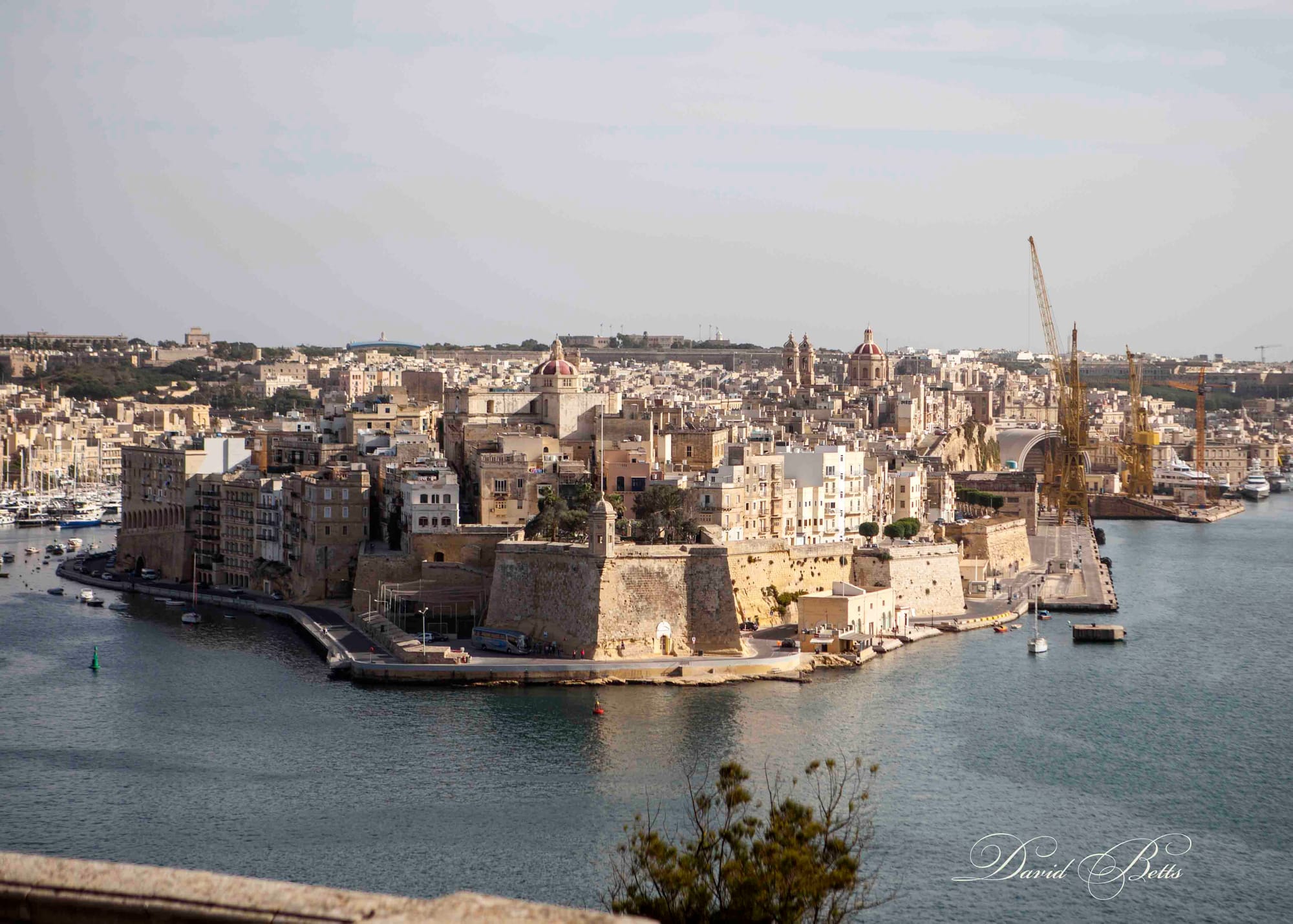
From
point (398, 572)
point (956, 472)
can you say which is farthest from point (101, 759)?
point (956, 472)

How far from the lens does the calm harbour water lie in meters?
11.8

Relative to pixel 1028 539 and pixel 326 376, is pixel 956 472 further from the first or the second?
pixel 326 376

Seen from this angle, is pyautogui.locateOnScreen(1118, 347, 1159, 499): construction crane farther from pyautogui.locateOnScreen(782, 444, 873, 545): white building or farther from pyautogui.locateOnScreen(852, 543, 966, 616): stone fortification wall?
pyautogui.locateOnScreen(852, 543, 966, 616): stone fortification wall

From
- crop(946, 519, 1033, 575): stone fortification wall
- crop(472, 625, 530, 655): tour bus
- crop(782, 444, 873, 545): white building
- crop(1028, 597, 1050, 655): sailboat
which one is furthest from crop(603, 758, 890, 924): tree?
crop(946, 519, 1033, 575): stone fortification wall

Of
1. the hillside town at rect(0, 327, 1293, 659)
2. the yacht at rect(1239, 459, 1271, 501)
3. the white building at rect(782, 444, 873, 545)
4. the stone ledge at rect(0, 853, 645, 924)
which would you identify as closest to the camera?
the stone ledge at rect(0, 853, 645, 924)

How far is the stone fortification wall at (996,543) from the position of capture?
2711 centimetres

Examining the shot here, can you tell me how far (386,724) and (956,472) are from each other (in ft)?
84.5

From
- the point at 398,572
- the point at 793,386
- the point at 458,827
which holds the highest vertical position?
the point at 793,386

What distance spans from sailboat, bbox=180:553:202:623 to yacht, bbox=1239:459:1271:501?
36.0 m

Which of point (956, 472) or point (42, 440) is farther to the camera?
point (42, 440)

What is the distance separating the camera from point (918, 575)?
23188 millimetres

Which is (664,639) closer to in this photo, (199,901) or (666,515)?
(666,515)

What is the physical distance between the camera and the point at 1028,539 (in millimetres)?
31859

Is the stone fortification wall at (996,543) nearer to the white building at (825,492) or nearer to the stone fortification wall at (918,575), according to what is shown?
the white building at (825,492)
